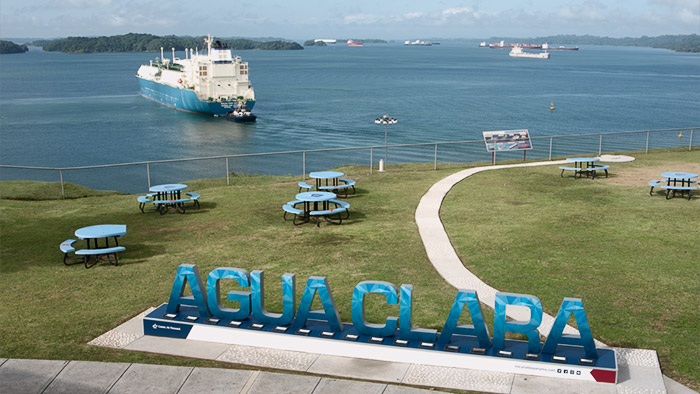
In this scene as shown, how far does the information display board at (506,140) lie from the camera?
101ft

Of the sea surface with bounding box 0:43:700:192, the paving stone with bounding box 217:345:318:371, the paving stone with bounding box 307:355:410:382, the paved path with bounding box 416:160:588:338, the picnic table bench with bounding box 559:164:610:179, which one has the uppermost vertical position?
the picnic table bench with bounding box 559:164:610:179

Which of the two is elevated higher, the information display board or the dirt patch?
the information display board

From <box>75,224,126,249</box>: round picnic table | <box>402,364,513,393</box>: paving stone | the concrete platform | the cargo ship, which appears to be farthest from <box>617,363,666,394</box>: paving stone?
the cargo ship

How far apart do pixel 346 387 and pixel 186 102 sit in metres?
89.3

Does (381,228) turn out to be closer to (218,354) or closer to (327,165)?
(218,354)

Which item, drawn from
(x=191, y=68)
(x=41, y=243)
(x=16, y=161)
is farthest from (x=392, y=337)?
(x=191, y=68)

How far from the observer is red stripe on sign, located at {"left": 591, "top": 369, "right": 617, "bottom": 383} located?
972cm

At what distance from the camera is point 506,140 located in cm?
3106

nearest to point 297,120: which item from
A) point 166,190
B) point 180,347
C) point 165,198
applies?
point 165,198

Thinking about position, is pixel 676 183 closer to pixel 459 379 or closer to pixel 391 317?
pixel 391 317

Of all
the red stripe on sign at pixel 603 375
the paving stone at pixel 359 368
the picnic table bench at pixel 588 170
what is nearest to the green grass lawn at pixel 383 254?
the picnic table bench at pixel 588 170

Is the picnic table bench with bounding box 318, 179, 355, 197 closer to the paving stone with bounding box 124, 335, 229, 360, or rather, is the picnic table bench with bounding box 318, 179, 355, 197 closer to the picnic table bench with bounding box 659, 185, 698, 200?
the picnic table bench with bounding box 659, 185, 698, 200

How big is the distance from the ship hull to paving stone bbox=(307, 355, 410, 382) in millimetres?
79975

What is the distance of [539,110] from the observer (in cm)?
9719
